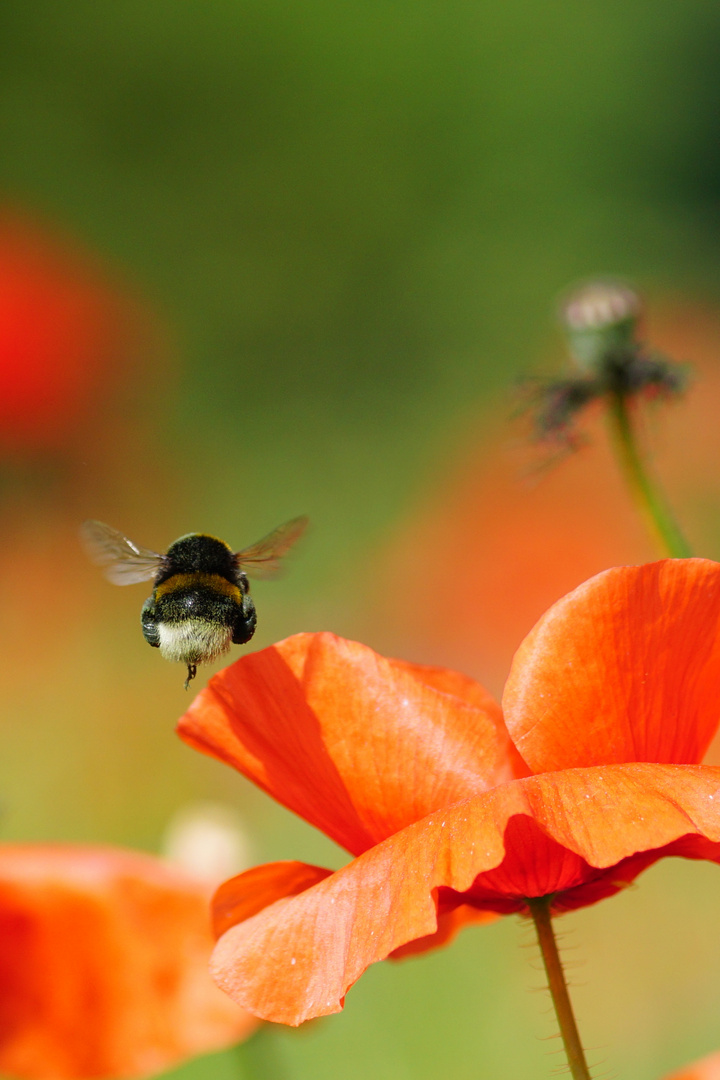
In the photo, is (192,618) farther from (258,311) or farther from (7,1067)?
(258,311)

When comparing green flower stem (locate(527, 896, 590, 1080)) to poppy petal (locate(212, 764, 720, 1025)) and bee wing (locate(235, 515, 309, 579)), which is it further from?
bee wing (locate(235, 515, 309, 579))

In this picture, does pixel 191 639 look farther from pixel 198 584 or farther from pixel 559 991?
pixel 559 991

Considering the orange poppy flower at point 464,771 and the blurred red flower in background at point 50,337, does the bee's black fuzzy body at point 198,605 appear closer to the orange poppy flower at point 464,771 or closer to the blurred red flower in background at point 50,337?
the orange poppy flower at point 464,771

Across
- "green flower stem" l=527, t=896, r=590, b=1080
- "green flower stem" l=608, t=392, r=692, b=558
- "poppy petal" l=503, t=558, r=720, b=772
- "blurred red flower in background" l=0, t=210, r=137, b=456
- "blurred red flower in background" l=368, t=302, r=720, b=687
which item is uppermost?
"blurred red flower in background" l=0, t=210, r=137, b=456

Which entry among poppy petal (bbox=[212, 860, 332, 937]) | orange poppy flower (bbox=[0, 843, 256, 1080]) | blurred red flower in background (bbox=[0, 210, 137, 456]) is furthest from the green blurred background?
poppy petal (bbox=[212, 860, 332, 937])

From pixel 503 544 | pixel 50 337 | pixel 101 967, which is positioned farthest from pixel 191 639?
pixel 50 337

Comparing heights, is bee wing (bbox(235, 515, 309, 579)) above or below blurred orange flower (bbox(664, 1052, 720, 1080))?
above

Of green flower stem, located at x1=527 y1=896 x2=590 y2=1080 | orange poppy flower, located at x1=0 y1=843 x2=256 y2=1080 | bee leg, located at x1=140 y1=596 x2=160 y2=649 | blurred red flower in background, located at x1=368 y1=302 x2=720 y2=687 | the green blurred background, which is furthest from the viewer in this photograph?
blurred red flower in background, located at x1=368 y1=302 x2=720 y2=687
